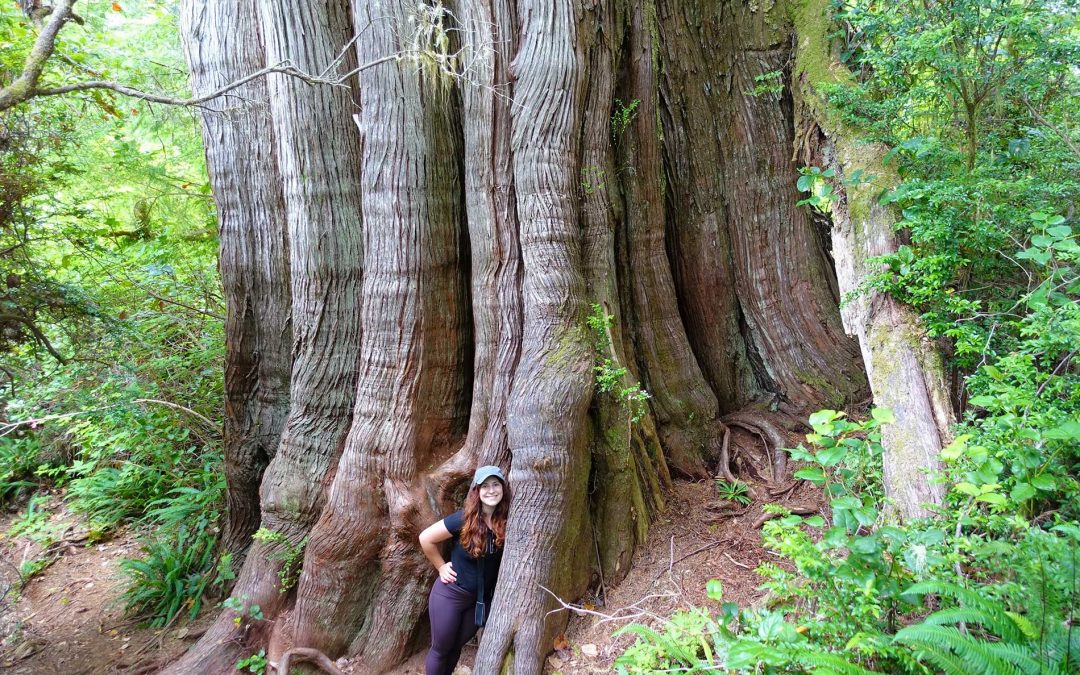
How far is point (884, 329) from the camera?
11.1 feet

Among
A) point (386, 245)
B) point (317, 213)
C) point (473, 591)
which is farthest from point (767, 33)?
point (473, 591)

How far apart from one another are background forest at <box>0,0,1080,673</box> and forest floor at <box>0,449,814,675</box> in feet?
0.61

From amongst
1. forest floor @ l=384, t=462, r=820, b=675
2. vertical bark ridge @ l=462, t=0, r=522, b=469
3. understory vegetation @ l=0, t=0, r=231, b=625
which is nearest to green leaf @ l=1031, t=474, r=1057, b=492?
forest floor @ l=384, t=462, r=820, b=675

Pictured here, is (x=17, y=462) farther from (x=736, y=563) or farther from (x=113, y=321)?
(x=736, y=563)

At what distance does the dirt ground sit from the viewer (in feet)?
12.5

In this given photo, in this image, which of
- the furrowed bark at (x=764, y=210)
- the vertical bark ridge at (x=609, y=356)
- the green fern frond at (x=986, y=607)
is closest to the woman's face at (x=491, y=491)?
the vertical bark ridge at (x=609, y=356)

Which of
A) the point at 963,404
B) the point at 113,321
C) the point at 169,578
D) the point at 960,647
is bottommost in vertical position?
the point at 169,578

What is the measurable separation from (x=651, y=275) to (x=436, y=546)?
8.72ft

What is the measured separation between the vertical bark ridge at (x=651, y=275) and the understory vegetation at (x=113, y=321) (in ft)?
13.3

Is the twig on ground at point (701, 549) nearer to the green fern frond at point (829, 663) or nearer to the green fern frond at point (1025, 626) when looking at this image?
the green fern frond at point (829, 663)

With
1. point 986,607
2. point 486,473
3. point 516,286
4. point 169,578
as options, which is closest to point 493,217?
point 516,286

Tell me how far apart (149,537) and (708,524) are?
18.1 ft

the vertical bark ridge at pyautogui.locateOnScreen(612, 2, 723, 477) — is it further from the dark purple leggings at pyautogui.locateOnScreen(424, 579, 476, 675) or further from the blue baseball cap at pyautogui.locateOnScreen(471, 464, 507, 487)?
the dark purple leggings at pyautogui.locateOnScreen(424, 579, 476, 675)

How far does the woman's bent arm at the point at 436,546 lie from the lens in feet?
13.2
